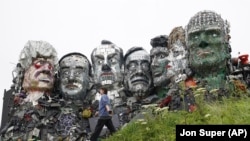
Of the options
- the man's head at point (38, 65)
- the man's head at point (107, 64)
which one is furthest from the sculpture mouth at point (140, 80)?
the man's head at point (38, 65)

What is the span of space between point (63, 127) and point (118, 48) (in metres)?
3.81

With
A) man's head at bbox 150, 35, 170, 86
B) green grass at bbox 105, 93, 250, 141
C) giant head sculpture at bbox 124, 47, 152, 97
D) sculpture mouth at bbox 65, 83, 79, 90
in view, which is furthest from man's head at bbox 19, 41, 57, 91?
green grass at bbox 105, 93, 250, 141

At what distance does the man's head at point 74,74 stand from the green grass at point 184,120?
708 cm

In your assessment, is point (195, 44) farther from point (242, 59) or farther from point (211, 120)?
point (211, 120)

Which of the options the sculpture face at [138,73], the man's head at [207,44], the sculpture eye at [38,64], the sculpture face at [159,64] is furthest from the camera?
the sculpture eye at [38,64]

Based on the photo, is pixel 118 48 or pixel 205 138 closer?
pixel 205 138

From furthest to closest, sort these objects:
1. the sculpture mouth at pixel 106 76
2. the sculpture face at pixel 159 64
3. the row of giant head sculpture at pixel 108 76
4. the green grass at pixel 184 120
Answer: the sculpture mouth at pixel 106 76 < the sculpture face at pixel 159 64 < the row of giant head sculpture at pixel 108 76 < the green grass at pixel 184 120

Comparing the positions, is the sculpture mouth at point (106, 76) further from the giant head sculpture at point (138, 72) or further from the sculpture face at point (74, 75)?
the sculpture face at point (74, 75)

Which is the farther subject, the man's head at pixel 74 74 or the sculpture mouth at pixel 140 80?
the man's head at pixel 74 74

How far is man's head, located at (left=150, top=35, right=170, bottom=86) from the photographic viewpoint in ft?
49.0

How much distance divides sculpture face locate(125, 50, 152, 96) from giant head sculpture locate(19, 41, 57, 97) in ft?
8.71

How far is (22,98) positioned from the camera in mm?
15641

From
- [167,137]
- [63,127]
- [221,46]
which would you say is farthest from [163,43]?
[167,137]

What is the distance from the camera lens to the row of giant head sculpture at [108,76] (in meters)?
13.5
